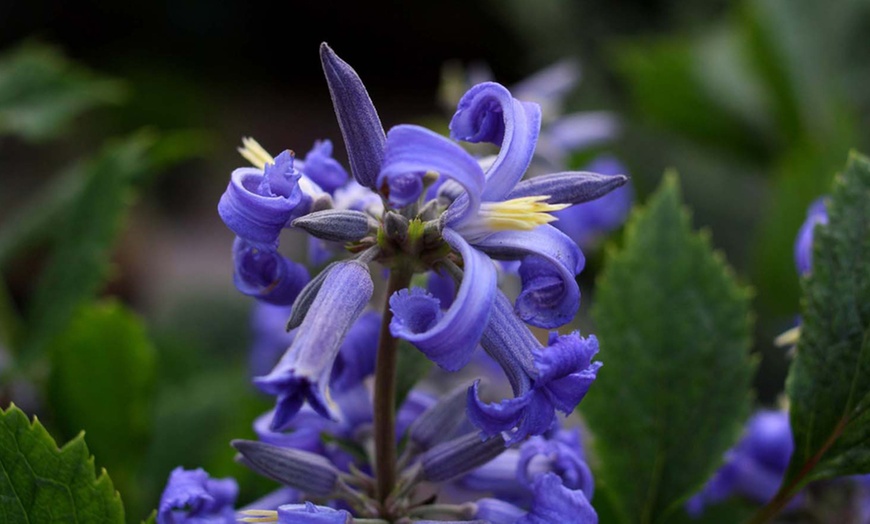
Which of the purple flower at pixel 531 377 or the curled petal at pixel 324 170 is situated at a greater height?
the curled petal at pixel 324 170

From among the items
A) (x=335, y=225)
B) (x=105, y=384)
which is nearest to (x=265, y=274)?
(x=335, y=225)

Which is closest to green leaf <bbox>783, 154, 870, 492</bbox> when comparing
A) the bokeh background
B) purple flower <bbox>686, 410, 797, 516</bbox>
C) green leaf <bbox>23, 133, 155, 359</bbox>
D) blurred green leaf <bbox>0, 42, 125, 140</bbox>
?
purple flower <bbox>686, 410, 797, 516</bbox>

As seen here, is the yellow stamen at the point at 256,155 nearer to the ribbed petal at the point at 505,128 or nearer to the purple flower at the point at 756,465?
the ribbed petal at the point at 505,128

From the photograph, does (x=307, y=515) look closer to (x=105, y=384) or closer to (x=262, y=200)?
(x=262, y=200)

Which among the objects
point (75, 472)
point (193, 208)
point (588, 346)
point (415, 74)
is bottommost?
point (75, 472)

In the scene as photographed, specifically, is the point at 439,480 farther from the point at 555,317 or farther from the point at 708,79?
the point at 708,79

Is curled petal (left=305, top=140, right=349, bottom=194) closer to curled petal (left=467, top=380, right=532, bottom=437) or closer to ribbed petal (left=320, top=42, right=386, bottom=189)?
ribbed petal (left=320, top=42, right=386, bottom=189)

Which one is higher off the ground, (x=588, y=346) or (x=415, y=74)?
(x=415, y=74)

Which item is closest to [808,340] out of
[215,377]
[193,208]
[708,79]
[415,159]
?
[415,159]

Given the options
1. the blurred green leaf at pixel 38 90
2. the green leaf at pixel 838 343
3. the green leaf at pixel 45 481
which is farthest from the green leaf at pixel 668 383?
the blurred green leaf at pixel 38 90
